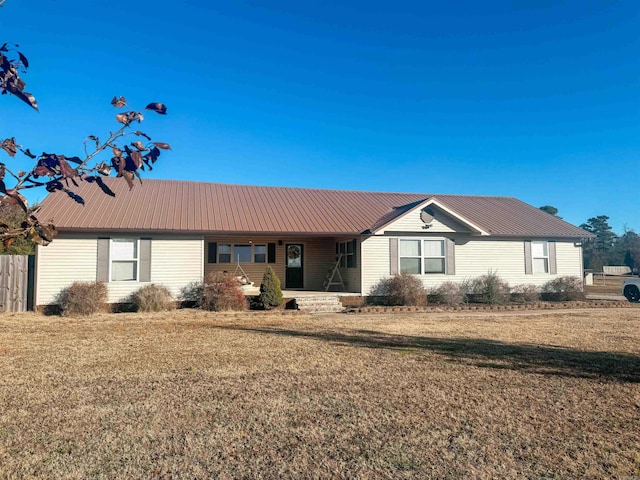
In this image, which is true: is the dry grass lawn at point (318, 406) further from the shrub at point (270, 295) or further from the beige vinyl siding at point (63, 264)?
the shrub at point (270, 295)

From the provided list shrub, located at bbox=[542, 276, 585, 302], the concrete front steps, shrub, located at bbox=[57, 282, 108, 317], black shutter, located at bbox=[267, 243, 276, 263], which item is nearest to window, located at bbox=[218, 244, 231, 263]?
black shutter, located at bbox=[267, 243, 276, 263]

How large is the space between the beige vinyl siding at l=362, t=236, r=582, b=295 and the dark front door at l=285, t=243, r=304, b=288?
3.60m

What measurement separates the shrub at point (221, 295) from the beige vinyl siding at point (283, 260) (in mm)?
3604

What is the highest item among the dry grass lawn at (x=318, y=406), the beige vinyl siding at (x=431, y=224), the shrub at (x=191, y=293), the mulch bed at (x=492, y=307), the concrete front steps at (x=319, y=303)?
the beige vinyl siding at (x=431, y=224)

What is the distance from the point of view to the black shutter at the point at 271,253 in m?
17.8

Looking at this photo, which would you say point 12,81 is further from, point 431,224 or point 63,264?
point 431,224

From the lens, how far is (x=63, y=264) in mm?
13172

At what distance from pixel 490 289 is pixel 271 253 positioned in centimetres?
886

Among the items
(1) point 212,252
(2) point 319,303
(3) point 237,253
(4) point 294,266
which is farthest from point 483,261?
(1) point 212,252

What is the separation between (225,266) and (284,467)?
1446 centimetres

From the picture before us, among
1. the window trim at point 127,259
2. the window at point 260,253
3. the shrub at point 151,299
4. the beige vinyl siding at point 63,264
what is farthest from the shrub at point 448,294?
the beige vinyl siding at point 63,264

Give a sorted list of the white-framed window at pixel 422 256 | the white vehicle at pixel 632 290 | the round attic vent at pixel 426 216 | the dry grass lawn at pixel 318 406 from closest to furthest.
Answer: the dry grass lawn at pixel 318 406
the round attic vent at pixel 426 216
the white-framed window at pixel 422 256
the white vehicle at pixel 632 290

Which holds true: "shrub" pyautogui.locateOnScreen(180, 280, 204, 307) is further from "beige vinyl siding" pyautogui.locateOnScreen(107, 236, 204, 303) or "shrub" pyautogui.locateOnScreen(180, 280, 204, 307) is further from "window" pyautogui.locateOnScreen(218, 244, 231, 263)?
"window" pyautogui.locateOnScreen(218, 244, 231, 263)

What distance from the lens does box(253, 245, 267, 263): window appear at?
17.8 metres
